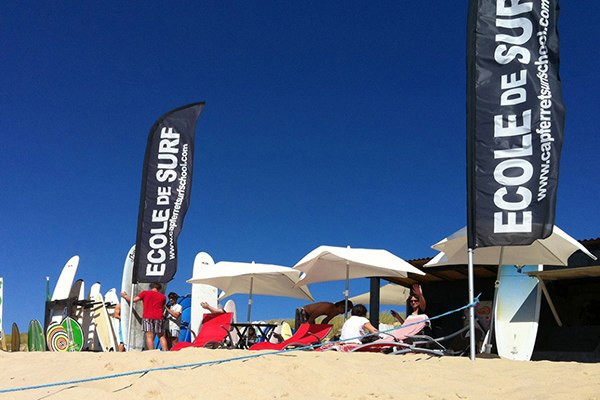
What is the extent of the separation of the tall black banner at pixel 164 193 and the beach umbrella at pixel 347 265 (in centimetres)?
202

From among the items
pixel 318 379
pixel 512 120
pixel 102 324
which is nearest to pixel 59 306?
pixel 102 324

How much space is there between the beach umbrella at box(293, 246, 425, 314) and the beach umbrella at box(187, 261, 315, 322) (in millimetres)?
637

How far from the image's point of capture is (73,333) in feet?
41.9

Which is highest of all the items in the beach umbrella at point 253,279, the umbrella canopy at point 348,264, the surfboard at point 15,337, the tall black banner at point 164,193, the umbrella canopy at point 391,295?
the tall black banner at point 164,193

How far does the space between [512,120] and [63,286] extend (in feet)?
38.8

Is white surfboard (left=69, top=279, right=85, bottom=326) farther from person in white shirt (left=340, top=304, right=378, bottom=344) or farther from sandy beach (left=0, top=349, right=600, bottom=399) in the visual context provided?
sandy beach (left=0, top=349, right=600, bottom=399)

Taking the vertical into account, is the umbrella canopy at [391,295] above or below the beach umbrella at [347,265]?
below

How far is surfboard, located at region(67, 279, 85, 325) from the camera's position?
13.8 meters

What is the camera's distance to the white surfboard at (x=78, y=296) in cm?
1382

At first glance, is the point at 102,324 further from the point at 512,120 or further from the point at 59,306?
the point at 512,120

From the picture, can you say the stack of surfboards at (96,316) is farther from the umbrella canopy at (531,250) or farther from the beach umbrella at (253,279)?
the umbrella canopy at (531,250)

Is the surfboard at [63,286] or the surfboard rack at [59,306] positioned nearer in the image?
the surfboard rack at [59,306]

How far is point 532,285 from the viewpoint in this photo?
28.1ft

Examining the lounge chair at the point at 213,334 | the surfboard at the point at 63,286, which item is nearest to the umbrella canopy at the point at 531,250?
the lounge chair at the point at 213,334
